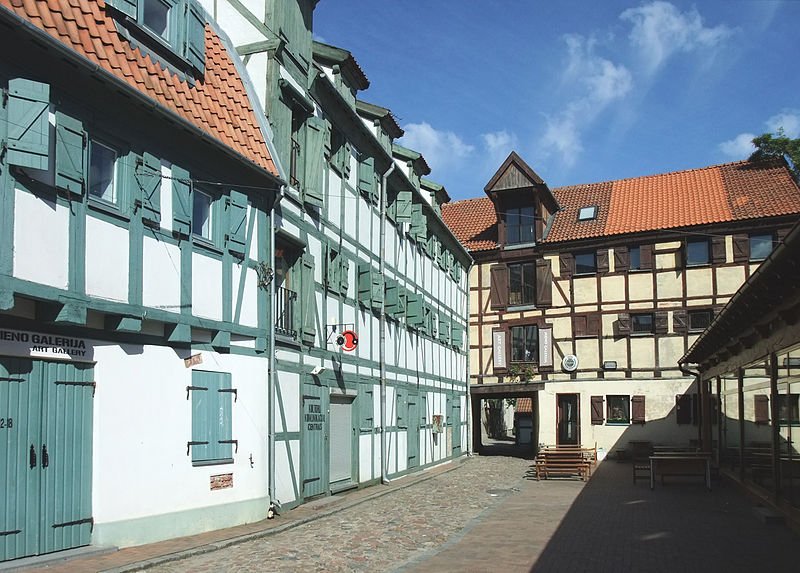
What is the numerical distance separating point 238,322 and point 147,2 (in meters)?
4.71

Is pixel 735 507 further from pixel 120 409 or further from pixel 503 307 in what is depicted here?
pixel 503 307

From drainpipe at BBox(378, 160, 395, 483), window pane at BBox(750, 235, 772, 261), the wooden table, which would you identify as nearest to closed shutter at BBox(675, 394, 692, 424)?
window pane at BBox(750, 235, 772, 261)

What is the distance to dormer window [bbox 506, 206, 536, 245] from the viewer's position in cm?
3347

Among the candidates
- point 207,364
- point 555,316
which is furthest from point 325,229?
point 555,316

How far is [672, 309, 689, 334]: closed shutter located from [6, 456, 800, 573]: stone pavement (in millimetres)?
12308

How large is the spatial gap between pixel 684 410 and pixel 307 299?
1882cm

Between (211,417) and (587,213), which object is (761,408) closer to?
(211,417)

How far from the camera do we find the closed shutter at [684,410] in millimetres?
29636

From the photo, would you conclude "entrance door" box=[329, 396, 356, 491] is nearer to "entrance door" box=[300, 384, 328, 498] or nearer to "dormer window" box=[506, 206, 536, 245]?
"entrance door" box=[300, 384, 328, 498]

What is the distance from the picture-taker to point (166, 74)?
11.6 m

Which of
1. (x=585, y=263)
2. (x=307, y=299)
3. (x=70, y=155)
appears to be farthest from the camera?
(x=585, y=263)

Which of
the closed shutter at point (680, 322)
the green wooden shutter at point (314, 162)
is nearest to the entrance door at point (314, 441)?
the green wooden shutter at point (314, 162)

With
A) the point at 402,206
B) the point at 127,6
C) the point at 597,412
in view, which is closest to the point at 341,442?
the point at 402,206

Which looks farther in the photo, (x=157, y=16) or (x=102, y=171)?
(x=157, y=16)
